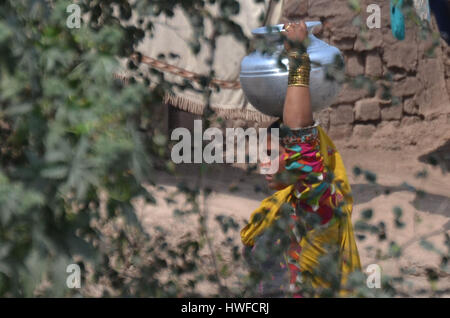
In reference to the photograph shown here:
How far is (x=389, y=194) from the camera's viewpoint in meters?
4.18

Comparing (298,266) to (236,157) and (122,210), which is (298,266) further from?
(236,157)

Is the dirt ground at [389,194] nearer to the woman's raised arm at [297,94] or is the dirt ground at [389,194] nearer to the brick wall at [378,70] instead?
the brick wall at [378,70]

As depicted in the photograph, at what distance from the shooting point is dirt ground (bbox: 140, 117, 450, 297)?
3889 millimetres

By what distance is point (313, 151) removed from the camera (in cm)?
202

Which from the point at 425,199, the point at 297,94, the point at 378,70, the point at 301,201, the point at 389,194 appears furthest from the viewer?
the point at 378,70

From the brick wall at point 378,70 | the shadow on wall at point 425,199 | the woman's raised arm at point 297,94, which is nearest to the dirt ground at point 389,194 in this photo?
the shadow on wall at point 425,199

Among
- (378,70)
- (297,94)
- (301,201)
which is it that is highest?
(378,70)

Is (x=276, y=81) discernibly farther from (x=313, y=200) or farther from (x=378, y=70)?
(x=378, y=70)

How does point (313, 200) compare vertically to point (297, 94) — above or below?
below

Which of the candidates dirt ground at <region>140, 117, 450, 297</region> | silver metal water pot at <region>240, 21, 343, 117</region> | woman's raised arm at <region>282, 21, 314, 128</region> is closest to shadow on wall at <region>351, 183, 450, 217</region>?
dirt ground at <region>140, 117, 450, 297</region>

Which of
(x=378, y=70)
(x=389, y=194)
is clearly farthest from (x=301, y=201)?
(x=378, y=70)

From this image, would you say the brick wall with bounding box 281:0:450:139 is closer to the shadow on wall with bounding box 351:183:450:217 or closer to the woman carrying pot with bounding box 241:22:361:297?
the shadow on wall with bounding box 351:183:450:217

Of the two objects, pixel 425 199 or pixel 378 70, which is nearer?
pixel 425 199
